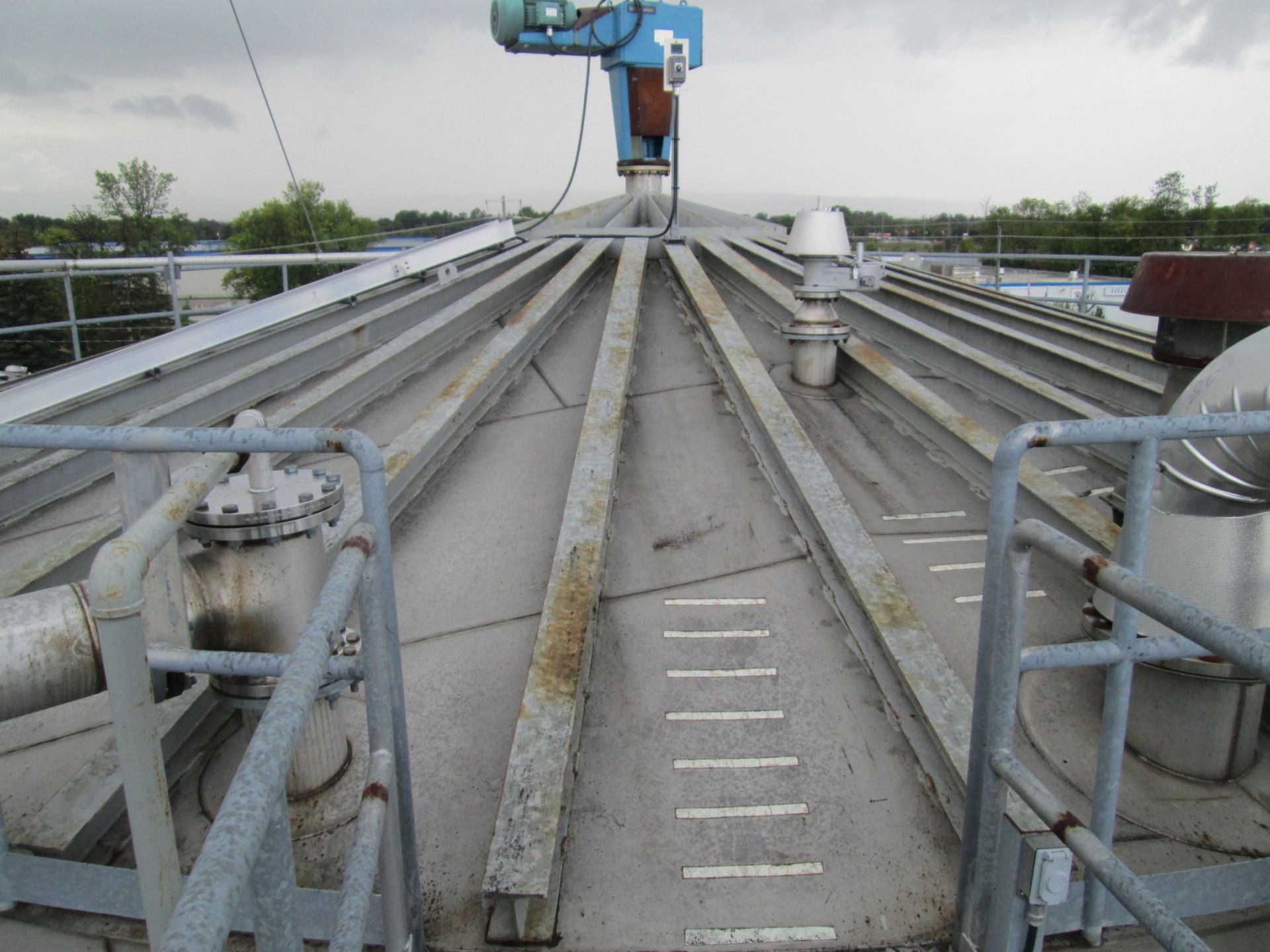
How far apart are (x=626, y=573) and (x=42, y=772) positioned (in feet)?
8.30

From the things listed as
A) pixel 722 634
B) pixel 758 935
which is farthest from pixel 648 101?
pixel 758 935

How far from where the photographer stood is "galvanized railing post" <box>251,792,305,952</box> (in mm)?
1213

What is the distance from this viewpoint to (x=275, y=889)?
1.23 meters

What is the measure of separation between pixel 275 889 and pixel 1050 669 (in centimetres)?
185

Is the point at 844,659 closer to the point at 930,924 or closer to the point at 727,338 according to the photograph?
the point at 930,924

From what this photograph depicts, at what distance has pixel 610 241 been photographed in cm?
808

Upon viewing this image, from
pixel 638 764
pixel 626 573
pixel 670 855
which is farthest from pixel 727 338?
pixel 670 855

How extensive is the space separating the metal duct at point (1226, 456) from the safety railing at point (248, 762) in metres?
2.49

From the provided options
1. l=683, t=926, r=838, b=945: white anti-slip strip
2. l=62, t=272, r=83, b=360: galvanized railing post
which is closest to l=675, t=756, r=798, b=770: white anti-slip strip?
l=683, t=926, r=838, b=945: white anti-slip strip

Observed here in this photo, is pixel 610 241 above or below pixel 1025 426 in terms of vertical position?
above

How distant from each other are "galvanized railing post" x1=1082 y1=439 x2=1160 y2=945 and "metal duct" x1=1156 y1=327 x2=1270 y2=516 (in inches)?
26.9

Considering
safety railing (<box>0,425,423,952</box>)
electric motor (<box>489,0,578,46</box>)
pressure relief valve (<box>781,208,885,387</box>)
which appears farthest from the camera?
electric motor (<box>489,0,578,46</box>)

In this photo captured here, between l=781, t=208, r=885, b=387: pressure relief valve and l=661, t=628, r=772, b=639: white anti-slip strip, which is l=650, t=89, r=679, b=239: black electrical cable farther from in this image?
l=661, t=628, r=772, b=639: white anti-slip strip

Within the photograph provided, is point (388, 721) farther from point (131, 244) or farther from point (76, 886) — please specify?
point (131, 244)
